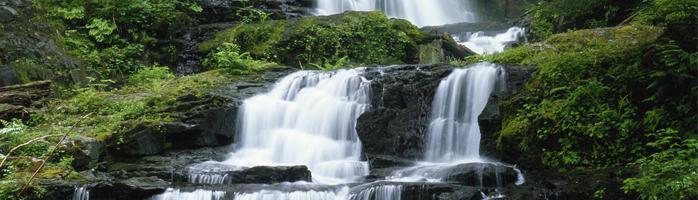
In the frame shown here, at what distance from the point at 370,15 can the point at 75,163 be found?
405 inches

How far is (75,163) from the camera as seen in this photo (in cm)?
869

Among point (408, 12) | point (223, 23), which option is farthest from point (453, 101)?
point (408, 12)

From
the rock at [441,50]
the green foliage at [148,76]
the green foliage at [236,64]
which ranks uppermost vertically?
the rock at [441,50]

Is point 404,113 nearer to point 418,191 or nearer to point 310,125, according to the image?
point 310,125

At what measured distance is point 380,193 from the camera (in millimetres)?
7457

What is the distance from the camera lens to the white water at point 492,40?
17078mm

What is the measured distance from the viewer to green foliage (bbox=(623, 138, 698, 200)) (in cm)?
516

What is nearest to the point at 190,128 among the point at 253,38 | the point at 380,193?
the point at 380,193

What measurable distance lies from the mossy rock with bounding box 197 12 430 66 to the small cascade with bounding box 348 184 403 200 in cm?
852

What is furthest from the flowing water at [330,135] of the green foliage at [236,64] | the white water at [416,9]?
the white water at [416,9]

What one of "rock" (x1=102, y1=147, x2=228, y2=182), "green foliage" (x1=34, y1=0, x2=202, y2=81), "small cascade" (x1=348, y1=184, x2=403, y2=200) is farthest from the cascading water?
"green foliage" (x1=34, y1=0, x2=202, y2=81)

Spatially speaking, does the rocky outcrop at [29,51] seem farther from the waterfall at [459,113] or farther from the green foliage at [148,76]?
the waterfall at [459,113]

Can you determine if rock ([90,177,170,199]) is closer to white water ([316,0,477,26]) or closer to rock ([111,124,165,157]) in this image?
rock ([111,124,165,157])

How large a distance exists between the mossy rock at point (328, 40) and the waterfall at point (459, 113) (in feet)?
18.0
